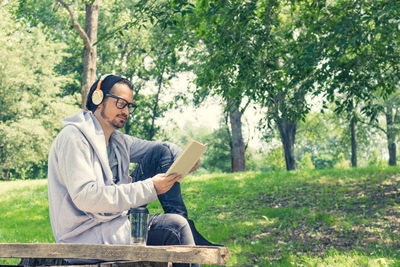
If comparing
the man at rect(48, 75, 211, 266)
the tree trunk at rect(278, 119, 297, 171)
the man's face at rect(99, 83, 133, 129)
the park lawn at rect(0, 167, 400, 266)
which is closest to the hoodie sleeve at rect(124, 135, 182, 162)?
the man's face at rect(99, 83, 133, 129)

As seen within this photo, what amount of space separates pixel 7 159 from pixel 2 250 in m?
32.3

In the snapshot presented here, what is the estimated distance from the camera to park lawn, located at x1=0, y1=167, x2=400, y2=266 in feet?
20.0

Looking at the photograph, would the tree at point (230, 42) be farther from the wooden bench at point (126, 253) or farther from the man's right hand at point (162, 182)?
the wooden bench at point (126, 253)

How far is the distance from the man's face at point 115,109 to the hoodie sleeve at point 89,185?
0.43m

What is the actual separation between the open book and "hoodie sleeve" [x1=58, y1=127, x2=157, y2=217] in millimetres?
194

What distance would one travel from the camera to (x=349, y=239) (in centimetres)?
671

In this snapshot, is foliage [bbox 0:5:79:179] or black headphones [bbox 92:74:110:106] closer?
black headphones [bbox 92:74:110:106]

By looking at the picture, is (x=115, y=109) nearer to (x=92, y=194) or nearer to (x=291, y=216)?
(x=92, y=194)

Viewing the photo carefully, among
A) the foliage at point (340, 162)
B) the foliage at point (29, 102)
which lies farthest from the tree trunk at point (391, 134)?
the foliage at point (29, 102)

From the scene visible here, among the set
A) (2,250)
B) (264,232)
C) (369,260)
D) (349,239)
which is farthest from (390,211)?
(2,250)

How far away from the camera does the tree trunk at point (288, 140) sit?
65.3ft

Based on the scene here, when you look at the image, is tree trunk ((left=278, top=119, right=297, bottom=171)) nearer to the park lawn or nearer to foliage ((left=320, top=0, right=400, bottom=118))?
the park lawn

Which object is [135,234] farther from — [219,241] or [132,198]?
[219,241]

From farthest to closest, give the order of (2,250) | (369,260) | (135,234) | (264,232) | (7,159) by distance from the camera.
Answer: (7,159), (264,232), (369,260), (135,234), (2,250)
